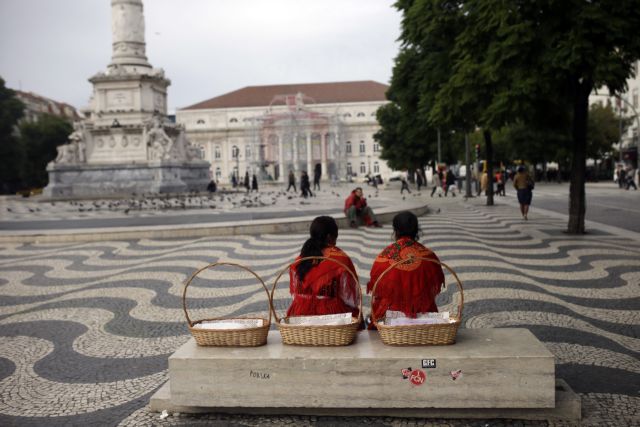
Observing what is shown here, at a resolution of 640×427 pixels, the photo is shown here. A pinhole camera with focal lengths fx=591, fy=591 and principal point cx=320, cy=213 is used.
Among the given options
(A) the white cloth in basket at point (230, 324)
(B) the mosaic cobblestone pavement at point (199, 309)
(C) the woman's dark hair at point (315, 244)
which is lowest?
(B) the mosaic cobblestone pavement at point (199, 309)

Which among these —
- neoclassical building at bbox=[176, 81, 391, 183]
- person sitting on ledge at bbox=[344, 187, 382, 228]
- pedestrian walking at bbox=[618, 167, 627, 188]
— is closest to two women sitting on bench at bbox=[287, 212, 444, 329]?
person sitting on ledge at bbox=[344, 187, 382, 228]

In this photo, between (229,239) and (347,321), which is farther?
(229,239)

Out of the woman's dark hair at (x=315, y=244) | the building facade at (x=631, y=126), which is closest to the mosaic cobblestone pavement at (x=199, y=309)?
the woman's dark hair at (x=315, y=244)

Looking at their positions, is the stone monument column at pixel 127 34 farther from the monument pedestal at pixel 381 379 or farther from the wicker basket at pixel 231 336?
the monument pedestal at pixel 381 379

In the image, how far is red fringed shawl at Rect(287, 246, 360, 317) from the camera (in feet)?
13.6

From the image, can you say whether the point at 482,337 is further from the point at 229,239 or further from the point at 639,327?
the point at 229,239

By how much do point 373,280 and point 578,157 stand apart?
34.1 ft

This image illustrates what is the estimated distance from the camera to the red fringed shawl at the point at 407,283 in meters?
4.12

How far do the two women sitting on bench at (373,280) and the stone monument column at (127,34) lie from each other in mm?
34531

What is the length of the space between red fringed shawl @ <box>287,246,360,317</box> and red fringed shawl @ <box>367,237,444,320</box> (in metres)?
0.17

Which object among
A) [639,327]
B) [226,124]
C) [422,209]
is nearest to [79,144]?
[422,209]

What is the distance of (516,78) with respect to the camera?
11219mm

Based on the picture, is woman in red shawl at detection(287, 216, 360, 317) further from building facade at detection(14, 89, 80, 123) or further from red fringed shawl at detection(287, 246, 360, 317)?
building facade at detection(14, 89, 80, 123)

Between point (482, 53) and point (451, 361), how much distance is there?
9.90 metres
